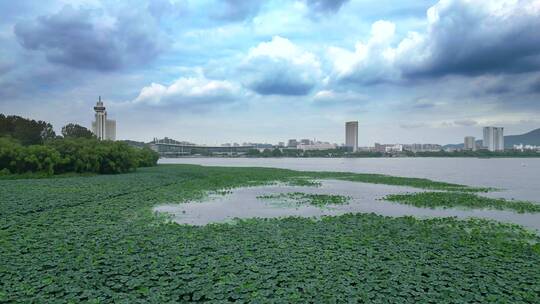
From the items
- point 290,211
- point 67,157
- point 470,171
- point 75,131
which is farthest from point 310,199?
point 75,131

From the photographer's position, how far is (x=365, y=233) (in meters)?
13.3

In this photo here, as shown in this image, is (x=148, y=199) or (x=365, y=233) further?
(x=148, y=199)

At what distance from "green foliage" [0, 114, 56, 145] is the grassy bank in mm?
49959

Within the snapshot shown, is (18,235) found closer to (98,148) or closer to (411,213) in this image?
(411,213)

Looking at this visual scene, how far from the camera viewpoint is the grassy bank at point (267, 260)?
7.51 metres

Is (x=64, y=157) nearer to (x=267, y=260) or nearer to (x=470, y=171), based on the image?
(x=267, y=260)

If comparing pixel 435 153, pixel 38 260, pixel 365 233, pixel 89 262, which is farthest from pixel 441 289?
pixel 435 153

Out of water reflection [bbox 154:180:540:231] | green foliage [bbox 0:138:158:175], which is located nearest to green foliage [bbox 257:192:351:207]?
water reflection [bbox 154:180:540:231]

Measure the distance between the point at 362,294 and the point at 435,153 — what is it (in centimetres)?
18183

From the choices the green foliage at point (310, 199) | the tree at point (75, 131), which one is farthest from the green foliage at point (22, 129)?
the green foliage at point (310, 199)

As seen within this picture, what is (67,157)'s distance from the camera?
4150 cm

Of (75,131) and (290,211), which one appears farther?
(75,131)

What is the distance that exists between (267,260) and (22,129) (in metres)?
62.8

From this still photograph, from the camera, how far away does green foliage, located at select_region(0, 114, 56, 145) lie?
192 ft
